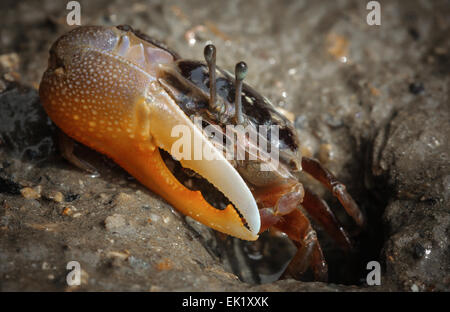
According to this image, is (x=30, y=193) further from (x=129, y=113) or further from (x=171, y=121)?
(x=171, y=121)

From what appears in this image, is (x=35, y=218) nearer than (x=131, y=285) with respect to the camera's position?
No

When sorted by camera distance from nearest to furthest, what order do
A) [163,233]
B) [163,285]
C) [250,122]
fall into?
[163,285], [163,233], [250,122]

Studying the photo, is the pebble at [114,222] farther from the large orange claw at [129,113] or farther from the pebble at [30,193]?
the pebble at [30,193]

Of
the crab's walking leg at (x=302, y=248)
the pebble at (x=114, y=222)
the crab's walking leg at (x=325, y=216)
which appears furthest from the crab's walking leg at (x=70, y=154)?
the crab's walking leg at (x=325, y=216)

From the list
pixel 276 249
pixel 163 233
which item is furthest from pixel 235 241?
pixel 163 233

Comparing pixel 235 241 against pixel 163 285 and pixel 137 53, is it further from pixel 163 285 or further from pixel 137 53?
pixel 137 53

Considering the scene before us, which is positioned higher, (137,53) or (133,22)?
(133,22)
